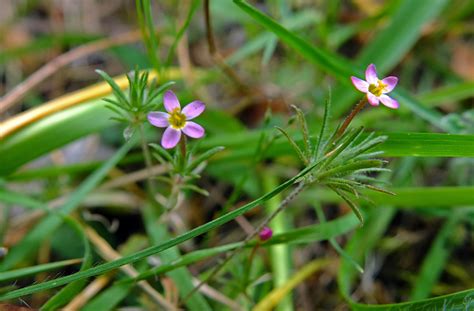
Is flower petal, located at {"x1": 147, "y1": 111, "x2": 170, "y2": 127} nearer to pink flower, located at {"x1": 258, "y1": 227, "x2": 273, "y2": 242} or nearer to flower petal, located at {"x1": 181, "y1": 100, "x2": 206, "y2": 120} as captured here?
flower petal, located at {"x1": 181, "y1": 100, "x2": 206, "y2": 120}

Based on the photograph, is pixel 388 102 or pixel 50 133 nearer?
pixel 388 102

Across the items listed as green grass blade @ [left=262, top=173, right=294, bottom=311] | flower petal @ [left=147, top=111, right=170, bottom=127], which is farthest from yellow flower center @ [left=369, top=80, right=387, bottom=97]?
green grass blade @ [left=262, top=173, right=294, bottom=311]

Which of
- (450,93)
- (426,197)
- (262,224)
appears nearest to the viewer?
(262,224)

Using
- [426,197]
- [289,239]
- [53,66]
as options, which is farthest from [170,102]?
[53,66]

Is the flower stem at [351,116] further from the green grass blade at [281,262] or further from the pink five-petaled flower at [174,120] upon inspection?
the green grass blade at [281,262]

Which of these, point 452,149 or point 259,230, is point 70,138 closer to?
point 259,230

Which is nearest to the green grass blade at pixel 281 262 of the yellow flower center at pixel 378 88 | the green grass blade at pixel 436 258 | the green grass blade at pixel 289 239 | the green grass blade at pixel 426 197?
the green grass blade at pixel 289 239

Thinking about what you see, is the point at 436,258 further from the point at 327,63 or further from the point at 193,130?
the point at 193,130

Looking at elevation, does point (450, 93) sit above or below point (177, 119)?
above
